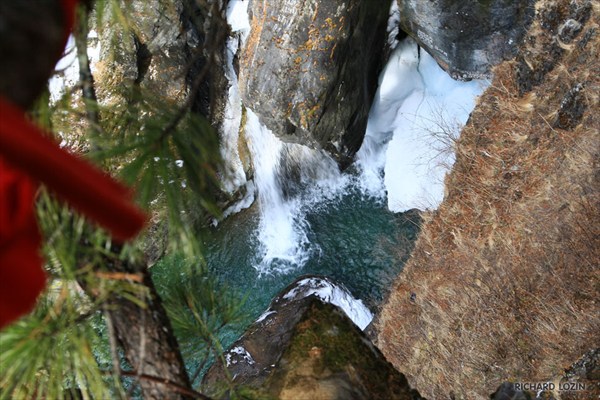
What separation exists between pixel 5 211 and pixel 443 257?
634 centimetres

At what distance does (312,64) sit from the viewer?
20.9 feet

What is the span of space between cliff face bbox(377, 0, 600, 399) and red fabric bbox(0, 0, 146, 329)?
452cm

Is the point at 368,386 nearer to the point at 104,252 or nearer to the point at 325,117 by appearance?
the point at 104,252

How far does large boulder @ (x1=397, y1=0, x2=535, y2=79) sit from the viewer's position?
6117mm

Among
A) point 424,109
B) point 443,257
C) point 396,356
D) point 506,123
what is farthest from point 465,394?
point 424,109

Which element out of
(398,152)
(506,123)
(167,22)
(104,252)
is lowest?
(104,252)

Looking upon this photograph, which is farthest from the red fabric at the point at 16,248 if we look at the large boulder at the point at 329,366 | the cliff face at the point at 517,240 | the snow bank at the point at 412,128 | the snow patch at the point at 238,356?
the snow bank at the point at 412,128

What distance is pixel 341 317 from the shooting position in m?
2.41

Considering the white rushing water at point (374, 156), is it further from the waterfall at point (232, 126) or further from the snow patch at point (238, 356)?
the snow patch at point (238, 356)

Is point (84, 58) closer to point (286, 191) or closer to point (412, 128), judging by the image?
point (412, 128)

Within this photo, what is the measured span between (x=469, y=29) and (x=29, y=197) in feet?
20.2

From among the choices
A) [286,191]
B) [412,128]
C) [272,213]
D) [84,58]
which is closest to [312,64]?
[412,128]

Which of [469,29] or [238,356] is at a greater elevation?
[469,29]

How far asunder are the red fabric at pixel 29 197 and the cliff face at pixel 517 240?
4519 mm
